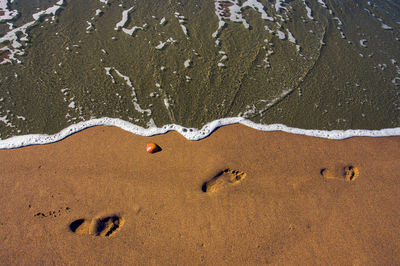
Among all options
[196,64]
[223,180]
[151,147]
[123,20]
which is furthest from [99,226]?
[123,20]

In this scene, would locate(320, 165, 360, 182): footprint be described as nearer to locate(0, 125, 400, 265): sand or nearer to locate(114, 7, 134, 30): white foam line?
locate(0, 125, 400, 265): sand

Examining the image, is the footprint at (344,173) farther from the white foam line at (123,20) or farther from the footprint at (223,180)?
the white foam line at (123,20)

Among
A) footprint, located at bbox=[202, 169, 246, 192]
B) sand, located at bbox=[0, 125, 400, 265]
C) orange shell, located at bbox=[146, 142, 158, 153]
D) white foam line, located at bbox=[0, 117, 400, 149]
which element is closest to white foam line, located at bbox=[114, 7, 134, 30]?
white foam line, located at bbox=[0, 117, 400, 149]

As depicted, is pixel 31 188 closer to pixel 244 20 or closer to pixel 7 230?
pixel 7 230

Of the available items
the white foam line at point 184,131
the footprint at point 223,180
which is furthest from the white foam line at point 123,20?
the footprint at point 223,180

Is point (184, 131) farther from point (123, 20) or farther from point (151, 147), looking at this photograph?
point (123, 20)
